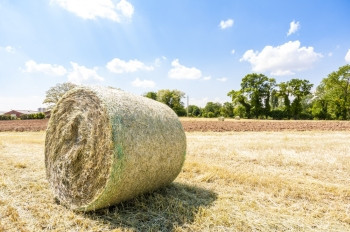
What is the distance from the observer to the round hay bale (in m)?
3.99

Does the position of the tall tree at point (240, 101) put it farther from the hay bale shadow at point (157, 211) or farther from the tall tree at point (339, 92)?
the hay bale shadow at point (157, 211)

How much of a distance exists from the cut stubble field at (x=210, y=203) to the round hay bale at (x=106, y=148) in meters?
0.32

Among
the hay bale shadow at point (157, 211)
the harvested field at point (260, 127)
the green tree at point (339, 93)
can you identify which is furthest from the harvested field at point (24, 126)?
the green tree at point (339, 93)

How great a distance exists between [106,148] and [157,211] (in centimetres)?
131

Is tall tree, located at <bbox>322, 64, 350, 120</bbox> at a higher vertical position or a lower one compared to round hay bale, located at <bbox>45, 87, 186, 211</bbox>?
higher

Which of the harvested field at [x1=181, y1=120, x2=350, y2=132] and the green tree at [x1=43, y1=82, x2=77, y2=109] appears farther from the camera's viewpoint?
the green tree at [x1=43, y1=82, x2=77, y2=109]

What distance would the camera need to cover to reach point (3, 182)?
5.25 m

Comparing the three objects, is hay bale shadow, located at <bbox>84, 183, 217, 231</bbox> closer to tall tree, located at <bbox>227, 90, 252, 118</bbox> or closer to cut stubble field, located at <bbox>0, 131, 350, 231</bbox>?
cut stubble field, located at <bbox>0, 131, 350, 231</bbox>

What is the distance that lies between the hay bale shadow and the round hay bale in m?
0.18

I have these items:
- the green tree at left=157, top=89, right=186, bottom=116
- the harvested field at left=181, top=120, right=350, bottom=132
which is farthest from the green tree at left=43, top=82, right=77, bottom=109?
the harvested field at left=181, top=120, right=350, bottom=132

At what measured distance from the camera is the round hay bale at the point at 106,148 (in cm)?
399

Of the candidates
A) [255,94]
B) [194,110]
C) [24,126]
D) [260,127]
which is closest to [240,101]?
[255,94]

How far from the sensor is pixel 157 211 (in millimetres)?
4258

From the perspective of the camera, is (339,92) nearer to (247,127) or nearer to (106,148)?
(247,127)
